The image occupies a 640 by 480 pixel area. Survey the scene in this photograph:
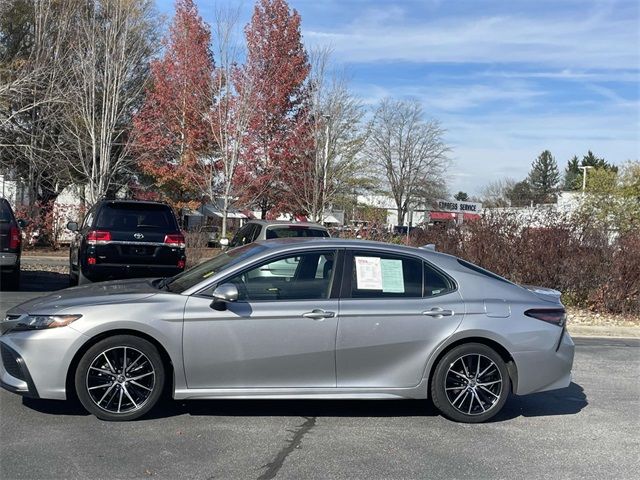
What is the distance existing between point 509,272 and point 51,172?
65.7 feet

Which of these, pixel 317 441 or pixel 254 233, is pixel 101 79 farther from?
pixel 317 441

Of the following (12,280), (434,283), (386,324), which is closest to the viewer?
(386,324)

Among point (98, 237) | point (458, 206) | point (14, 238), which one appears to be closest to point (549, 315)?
point (98, 237)

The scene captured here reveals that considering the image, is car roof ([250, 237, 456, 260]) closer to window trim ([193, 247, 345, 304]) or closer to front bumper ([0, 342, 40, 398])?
window trim ([193, 247, 345, 304])

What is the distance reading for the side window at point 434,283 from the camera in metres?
5.58

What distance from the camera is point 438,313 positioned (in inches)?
214

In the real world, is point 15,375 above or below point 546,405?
above

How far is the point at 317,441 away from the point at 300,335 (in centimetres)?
84

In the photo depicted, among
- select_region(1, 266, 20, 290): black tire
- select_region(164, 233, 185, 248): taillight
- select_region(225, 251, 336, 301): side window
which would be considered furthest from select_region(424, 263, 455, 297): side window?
select_region(1, 266, 20, 290): black tire

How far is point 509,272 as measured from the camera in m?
12.8

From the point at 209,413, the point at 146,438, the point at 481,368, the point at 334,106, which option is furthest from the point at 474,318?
the point at 334,106

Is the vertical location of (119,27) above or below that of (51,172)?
above

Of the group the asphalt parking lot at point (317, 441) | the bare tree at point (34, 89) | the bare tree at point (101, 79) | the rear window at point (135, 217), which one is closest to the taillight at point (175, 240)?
the rear window at point (135, 217)

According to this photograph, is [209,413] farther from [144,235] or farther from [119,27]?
[119,27]
